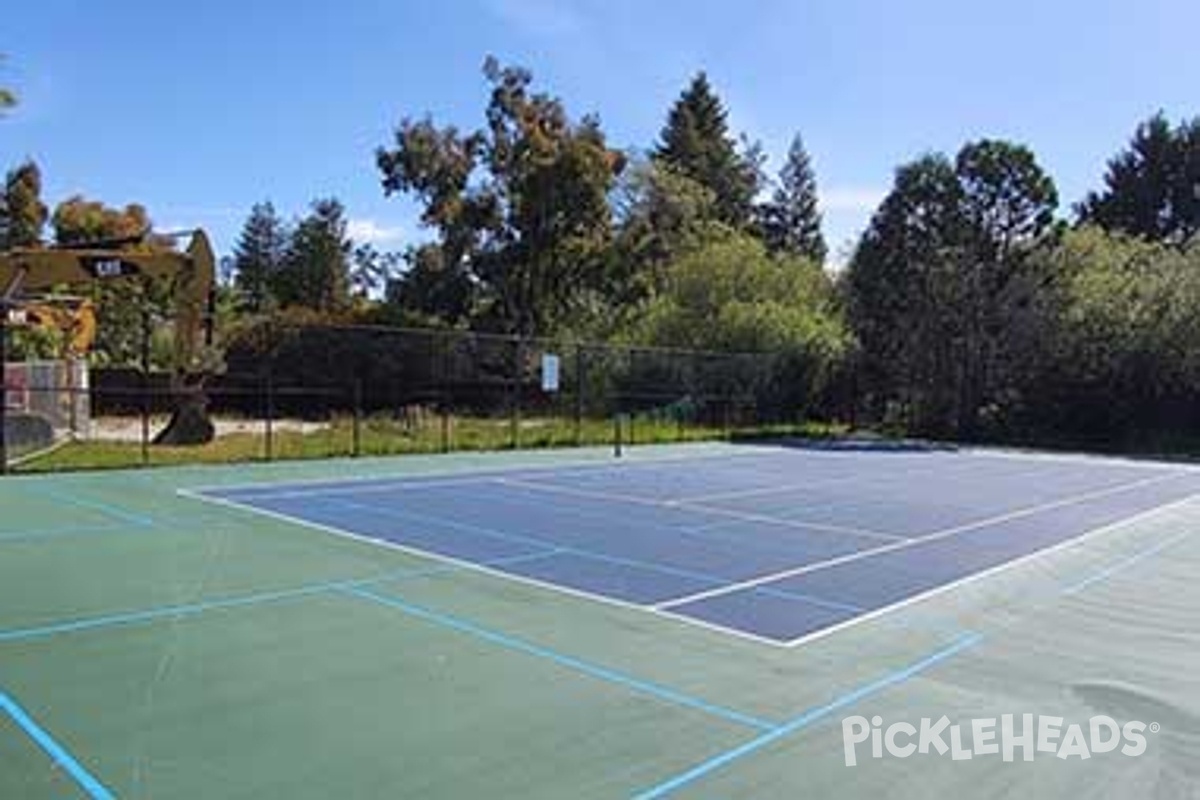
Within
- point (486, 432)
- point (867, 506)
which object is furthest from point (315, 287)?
point (867, 506)

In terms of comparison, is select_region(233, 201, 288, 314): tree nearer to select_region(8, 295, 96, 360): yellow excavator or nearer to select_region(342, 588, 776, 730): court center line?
select_region(8, 295, 96, 360): yellow excavator

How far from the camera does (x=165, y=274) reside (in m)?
20.3

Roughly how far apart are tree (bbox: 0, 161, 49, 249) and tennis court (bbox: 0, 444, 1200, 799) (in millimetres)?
36502

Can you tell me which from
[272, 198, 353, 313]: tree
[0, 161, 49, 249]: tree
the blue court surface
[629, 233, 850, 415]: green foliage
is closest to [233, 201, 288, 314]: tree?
[272, 198, 353, 313]: tree

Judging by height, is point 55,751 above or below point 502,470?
below

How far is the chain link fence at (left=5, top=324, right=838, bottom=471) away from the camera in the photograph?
20250 millimetres

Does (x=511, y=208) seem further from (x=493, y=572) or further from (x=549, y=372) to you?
(x=493, y=572)

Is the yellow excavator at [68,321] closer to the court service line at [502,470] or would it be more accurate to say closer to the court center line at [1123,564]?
the court service line at [502,470]

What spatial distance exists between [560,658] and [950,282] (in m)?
31.1

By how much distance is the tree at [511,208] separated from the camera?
4000 cm

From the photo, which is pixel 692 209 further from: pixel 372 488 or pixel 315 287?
pixel 372 488

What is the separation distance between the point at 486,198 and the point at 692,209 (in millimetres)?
9183

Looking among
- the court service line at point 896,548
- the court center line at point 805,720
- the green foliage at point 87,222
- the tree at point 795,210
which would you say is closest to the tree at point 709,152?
the tree at point 795,210

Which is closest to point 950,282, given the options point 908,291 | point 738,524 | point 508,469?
point 908,291
